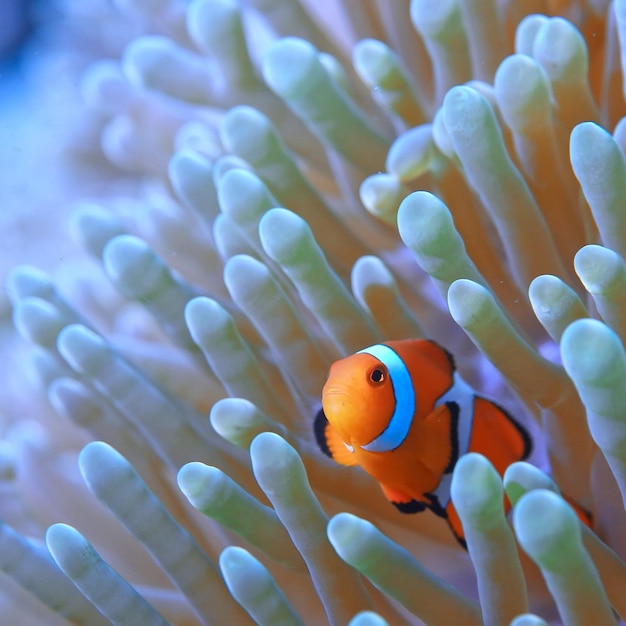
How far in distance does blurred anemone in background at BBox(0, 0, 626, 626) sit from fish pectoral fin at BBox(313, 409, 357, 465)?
4 cm

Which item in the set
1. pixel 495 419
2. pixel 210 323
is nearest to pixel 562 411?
pixel 495 419

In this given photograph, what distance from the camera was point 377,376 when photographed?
778 mm

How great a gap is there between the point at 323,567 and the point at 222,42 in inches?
32.3

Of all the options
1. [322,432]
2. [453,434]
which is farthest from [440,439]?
[322,432]

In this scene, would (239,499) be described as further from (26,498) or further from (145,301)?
(26,498)

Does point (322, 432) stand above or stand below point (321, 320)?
below

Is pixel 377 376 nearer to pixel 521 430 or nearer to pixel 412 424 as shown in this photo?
pixel 412 424

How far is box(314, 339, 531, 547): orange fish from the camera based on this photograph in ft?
2.50

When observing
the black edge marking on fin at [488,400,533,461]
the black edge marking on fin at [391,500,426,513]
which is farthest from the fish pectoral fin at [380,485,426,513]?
the black edge marking on fin at [488,400,533,461]

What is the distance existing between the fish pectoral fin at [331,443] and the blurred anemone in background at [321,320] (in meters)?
0.04

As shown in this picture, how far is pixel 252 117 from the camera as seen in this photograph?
1.12 metres

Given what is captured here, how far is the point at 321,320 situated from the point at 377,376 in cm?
20

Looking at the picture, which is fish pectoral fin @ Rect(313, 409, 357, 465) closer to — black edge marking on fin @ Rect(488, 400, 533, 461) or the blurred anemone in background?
the blurred anemone in background

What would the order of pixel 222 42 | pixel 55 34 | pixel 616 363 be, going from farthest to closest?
1. pixel 55 34
2. pixel 222 42
3. pixel 616 363
